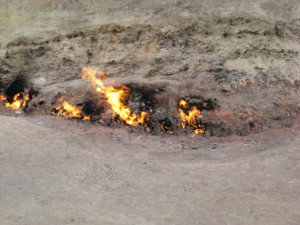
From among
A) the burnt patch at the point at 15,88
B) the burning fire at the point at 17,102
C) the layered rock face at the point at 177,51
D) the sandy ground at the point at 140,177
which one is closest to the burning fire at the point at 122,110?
the layered rock face at the point at 177,51

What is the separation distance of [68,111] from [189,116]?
6.60 feet

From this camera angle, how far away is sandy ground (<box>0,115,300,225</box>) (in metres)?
4.10

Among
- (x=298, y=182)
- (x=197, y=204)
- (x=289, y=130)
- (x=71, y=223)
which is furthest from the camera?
(x=289, y=130)

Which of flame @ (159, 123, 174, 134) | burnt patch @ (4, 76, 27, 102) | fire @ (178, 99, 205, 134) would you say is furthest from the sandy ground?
burnt patch @ (4, 76, 27, 102)

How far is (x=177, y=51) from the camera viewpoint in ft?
23.5

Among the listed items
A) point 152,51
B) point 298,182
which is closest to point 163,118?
point 152,51

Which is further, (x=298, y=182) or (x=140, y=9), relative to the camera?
(x=140, y=9)

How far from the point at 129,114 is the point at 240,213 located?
3481 millimetres

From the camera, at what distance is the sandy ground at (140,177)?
4.10 m

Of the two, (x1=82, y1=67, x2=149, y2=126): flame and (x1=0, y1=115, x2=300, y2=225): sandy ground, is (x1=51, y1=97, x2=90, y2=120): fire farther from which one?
(x1=82, y1=67, x2=149, y2=126): flame

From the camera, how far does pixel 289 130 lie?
266 inches

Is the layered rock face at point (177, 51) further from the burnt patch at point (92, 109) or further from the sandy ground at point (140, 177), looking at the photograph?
the sandy ground at point (140, 177)

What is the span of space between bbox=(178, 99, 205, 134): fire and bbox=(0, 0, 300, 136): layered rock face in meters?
0.12

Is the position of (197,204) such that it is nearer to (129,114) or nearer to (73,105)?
(129,114)
